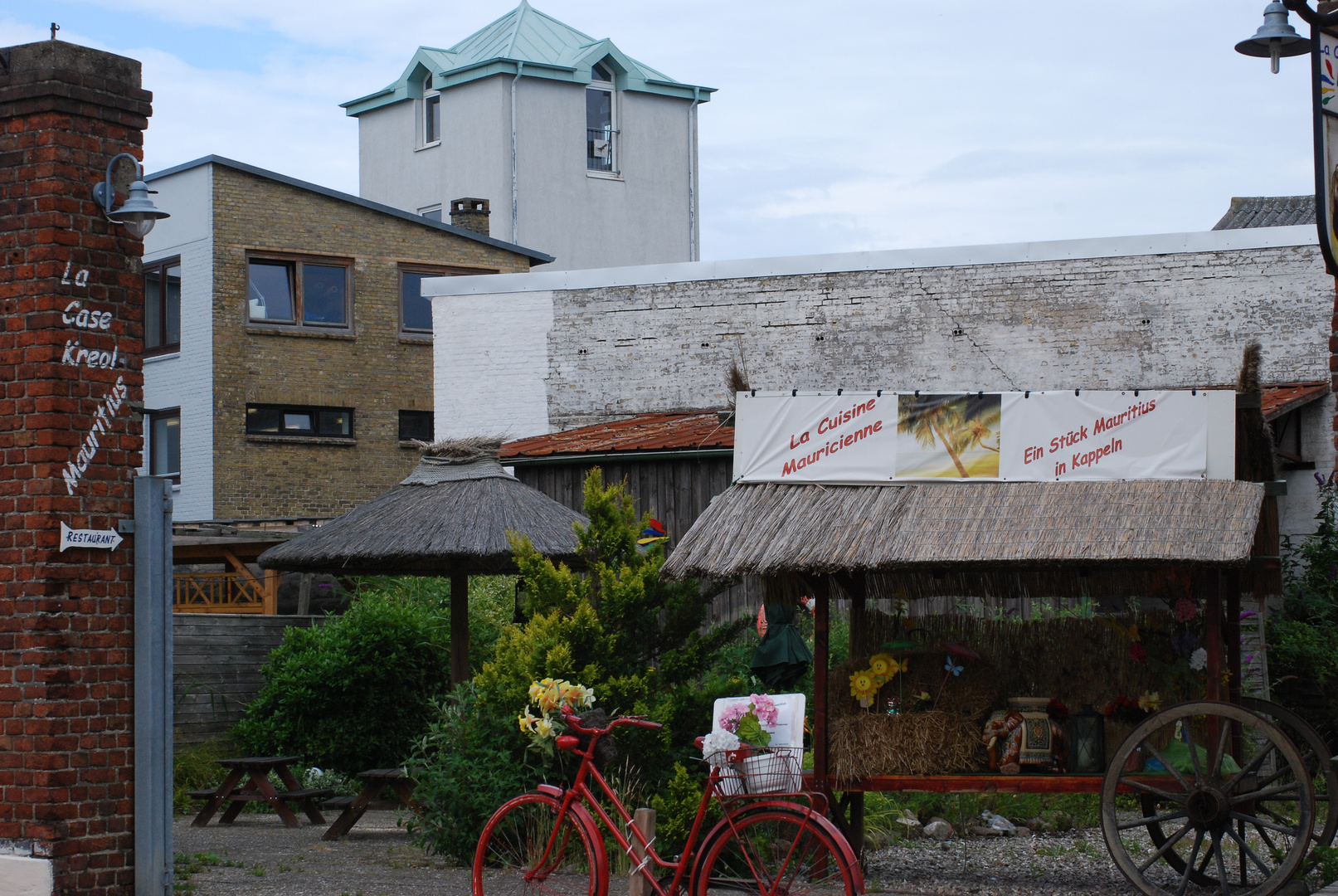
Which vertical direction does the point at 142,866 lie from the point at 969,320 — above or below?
below

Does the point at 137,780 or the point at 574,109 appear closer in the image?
the point at 137,780

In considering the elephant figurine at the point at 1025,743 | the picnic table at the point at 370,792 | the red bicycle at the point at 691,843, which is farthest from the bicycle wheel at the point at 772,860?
the picnic table at the point at 370,792

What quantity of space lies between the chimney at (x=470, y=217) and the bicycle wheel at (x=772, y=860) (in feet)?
74.7

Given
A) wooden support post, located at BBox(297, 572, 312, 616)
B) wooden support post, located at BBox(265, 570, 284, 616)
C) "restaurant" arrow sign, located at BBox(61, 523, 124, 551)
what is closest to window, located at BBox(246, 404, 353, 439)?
wooden support post, located at BBox(297, 572, 312, 616)

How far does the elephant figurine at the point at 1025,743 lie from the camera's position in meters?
9.21

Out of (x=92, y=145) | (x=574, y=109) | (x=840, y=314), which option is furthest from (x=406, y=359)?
(x=92, y=145)

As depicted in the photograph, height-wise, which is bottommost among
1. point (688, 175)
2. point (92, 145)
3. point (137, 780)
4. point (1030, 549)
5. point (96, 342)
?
point (137, 780)

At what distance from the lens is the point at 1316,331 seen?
677 inches

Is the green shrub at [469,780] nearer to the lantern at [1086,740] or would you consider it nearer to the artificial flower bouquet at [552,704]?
the artificial flower bouquet at [552,704]

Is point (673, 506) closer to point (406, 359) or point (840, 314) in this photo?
point (840, 314)

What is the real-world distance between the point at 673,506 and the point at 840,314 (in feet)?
13.1

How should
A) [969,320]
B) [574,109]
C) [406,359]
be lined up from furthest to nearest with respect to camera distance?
[574,109]
[406,359]
[969,320]

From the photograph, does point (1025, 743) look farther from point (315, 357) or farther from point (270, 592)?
point (315, 357)

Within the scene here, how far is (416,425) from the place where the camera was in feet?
95.5
